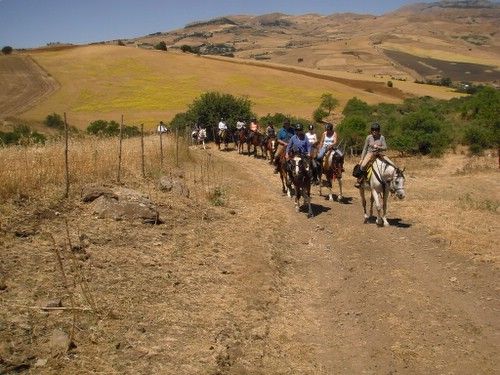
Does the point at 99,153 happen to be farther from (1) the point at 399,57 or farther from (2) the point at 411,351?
(1) the point at 399,57

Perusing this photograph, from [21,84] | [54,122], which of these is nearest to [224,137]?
[54,122]

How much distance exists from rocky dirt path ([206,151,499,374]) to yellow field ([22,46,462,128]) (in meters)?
34.5

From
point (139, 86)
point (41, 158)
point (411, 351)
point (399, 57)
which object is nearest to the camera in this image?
point (411, 351)

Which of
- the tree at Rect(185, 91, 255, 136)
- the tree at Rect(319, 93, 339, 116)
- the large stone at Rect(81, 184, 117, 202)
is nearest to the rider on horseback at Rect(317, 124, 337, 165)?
the large stone at Rect(81, 184, 117, 202)

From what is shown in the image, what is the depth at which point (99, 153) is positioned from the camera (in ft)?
45.0

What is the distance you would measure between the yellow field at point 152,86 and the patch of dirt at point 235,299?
34.8 metres

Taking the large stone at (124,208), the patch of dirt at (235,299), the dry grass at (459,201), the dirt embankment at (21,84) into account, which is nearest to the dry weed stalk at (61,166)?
the patch of dirt at (235,299)

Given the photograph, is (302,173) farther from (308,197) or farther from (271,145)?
(271,145)

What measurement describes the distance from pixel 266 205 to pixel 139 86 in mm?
48373

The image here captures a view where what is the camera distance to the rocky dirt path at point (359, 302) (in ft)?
20.3

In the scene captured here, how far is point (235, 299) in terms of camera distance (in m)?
7.71

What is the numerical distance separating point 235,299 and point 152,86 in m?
54.5

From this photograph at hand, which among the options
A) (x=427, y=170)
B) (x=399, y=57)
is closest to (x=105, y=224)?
(x=427, y=170)

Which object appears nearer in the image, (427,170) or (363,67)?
(427,170)
